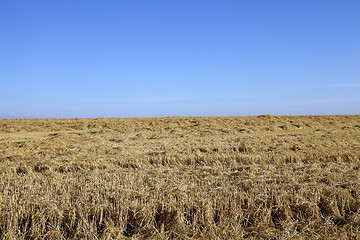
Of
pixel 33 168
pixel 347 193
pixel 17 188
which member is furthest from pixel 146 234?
pixel 33 168

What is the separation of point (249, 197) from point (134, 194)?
205cm

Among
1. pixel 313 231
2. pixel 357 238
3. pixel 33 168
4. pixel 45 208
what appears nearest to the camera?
pixel 357 238

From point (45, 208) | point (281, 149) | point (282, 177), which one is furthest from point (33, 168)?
point (281, 149)

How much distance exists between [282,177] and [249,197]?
1.53 meters

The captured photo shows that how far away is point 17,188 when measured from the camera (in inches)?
198

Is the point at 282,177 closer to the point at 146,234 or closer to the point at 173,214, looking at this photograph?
the point at 173,214

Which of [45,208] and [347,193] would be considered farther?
[347,193]

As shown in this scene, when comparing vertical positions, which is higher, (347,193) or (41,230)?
(347,193)

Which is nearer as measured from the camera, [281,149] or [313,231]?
[313,231]

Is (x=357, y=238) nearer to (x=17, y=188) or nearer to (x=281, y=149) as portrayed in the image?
(x=17, y=188)

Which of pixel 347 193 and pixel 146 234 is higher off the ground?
pixel 347 193

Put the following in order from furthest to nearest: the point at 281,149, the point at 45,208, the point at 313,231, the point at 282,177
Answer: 1. the point at 281,149
2. the point at 282,177
3. the point at 45,208
4. the point at 313,231

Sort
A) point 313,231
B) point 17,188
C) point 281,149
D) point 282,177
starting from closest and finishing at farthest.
A: point 313,231, point 17,188, point 282,177, point 281,149

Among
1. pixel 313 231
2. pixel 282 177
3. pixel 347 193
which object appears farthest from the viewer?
pixel 282 177
